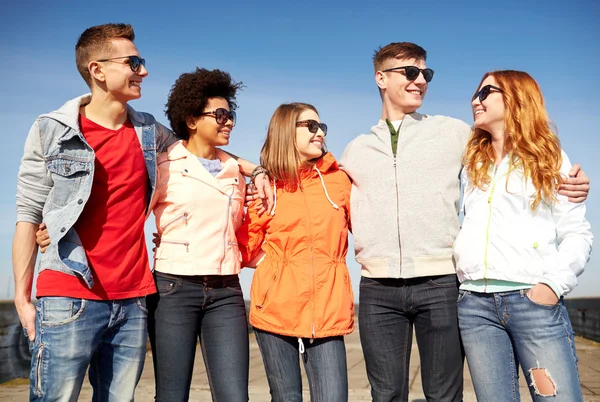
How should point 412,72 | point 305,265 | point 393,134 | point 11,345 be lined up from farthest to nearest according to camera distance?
point 11,345 → point 412,72 → point 393,134 → point 305,265

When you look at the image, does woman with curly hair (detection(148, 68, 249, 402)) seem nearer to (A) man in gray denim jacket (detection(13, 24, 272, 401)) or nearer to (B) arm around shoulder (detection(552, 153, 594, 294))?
Answer: (A) man in gray denim jacket (detection(13, 24, 272, 401))

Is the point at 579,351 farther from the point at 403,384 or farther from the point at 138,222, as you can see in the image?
the point at 138,222

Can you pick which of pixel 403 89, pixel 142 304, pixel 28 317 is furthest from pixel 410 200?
pixel 28 317

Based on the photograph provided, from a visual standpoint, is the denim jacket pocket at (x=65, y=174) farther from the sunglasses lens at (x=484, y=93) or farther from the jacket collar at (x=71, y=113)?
the sunglasses lens at (x=484, y=93)

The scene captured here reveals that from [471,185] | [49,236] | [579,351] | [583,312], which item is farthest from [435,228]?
[583,312]

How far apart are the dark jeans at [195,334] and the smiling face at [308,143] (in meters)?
0.95

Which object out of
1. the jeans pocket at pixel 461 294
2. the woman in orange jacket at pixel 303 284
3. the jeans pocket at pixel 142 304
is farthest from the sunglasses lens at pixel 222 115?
the jeans pocket at pixel 461 294

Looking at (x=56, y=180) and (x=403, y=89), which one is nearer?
(x=56, y=180)

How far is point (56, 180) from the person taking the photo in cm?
316

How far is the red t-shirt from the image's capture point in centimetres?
311

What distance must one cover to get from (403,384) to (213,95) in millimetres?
2260

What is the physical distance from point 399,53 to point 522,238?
5.22 ft

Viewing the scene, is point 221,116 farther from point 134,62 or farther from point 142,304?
point 142,304

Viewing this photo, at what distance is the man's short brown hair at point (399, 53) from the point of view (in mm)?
4047
